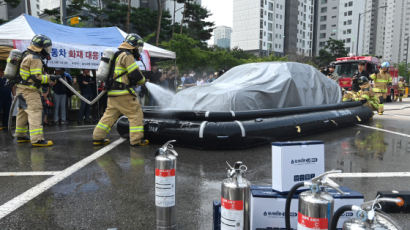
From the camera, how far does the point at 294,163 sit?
2.37 metres

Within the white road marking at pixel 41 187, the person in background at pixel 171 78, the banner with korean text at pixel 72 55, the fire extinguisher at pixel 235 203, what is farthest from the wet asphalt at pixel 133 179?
the person in background at pixel 171 78

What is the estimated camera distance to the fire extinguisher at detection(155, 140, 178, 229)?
2.51m

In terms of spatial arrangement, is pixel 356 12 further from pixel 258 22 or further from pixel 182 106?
pixel 182 106

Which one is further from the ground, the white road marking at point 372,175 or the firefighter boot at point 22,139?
the white road marking at point 372,175

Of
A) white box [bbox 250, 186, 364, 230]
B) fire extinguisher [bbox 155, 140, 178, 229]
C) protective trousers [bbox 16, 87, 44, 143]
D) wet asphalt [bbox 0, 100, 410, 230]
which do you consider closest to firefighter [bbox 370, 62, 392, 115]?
wet asphalt [bbox 0, 100, 410, 230]

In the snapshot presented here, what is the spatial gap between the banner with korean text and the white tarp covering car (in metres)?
2.76

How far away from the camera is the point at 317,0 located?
9956 cm

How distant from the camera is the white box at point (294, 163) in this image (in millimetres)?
2320

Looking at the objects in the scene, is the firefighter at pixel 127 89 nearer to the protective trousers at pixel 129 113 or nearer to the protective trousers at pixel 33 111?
the protective trousers at pixel 129 113

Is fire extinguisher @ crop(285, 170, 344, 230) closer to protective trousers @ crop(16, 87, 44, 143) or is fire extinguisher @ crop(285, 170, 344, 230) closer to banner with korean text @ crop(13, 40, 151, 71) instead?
protective trousers @ crop(16, 87, 44, 143)

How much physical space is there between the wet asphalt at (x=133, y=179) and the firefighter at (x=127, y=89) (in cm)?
48

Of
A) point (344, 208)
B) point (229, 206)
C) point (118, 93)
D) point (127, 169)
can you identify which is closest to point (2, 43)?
point (118, 93)

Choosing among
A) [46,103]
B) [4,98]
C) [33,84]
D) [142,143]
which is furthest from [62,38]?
[142,143]

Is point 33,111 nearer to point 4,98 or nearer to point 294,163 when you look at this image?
point 4,98
